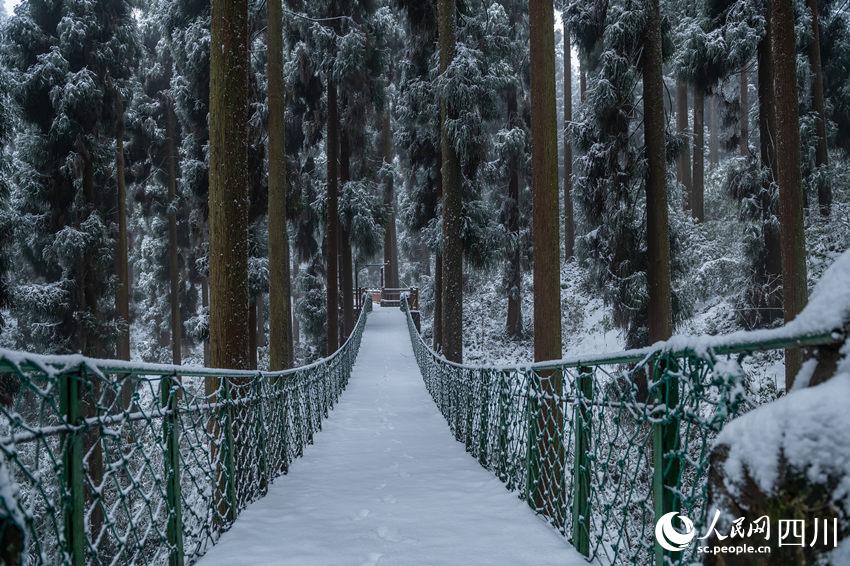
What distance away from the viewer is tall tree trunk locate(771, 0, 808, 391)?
8.85 m

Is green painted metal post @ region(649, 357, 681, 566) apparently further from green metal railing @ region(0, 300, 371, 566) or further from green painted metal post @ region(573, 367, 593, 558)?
green metal railing @ region(0, 300, 371, 566)

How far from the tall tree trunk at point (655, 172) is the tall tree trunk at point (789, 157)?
2.24m

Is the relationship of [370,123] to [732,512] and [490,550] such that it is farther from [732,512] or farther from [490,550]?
[732,512]

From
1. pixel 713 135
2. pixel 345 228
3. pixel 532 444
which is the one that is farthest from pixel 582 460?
pixel 713 135

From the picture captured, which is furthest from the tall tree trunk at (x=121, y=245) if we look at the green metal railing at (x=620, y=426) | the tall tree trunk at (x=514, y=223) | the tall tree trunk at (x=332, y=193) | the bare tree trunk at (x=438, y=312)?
the green metal railing at (x=620, y=426)

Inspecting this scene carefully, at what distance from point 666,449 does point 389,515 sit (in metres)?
2.66

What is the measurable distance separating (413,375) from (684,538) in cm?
1590

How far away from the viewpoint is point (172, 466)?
3465mm

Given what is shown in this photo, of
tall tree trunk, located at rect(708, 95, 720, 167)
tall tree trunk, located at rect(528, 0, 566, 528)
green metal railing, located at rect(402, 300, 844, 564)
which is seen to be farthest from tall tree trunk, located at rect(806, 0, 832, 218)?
tall tree trunk, located at rect(708, 95, 720, 167)

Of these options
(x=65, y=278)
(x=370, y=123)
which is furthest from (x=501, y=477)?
(x=370, y=123)

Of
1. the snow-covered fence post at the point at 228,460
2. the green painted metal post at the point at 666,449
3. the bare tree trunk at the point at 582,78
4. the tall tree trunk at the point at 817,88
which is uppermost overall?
the bare tree trunk at the point at 582,78

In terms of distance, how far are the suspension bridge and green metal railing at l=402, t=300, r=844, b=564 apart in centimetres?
1

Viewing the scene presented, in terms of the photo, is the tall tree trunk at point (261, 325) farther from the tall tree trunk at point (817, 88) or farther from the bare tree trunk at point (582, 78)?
the tall tree trunk at point (817, 88)

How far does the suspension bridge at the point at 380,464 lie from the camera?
225cm
